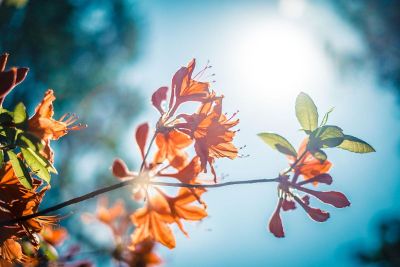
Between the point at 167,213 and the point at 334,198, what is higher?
the point at 334,198

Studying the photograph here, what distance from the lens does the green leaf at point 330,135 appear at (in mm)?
1459

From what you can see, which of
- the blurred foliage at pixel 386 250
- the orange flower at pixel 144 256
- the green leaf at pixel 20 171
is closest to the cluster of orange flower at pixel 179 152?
the green leaf at pixel 20 171

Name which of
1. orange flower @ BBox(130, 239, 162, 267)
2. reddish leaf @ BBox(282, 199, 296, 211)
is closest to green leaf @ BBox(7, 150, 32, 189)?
reddish leaf @ BBox(282, 199, 296, 211)

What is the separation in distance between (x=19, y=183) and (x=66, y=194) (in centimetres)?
1247

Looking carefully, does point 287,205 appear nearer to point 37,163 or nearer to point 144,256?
point 37,163

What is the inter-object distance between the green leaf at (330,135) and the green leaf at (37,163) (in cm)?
110

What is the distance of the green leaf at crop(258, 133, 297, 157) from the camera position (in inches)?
62.1

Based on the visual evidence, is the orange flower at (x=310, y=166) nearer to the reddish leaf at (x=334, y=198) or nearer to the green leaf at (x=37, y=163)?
the reddish leaf at (x=334, y=198)

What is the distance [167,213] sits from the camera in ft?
5.70

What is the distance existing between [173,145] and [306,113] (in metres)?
0.58

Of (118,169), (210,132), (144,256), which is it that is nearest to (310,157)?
(210,132)

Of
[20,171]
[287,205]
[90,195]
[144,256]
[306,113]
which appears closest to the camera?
[90,195]

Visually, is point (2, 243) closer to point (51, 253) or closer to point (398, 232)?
point (51, 253)

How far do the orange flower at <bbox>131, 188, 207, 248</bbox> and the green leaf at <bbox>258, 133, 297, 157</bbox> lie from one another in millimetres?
369
